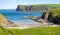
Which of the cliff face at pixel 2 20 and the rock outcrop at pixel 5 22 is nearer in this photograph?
the cliff face at pixel 2 20

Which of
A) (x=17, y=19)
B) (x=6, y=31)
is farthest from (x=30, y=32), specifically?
(x=17, y=19)

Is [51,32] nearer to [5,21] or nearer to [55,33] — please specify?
[55,33]

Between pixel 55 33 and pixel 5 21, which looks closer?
pixel 55 33

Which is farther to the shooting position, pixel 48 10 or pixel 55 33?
pixel 48 10

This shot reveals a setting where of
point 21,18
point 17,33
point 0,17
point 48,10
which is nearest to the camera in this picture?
point 17,33

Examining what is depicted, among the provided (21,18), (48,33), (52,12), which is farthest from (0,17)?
(52,12)

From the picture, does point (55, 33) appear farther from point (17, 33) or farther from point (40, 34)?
point (17, 33)

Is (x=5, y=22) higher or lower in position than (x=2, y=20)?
lower

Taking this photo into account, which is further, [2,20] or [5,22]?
[5,22]

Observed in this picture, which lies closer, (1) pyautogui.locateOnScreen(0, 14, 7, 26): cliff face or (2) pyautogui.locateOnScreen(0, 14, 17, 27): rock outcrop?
(1) pyautogui.locateOnScreen(0, 14, 7, 26): cliff face

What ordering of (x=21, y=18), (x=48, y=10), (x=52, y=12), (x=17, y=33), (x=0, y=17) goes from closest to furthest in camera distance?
(x=17, y=33) < (x=0, y=17) < (x=21, y=18) < (x=48, y=10) < (x=52, y=12)
